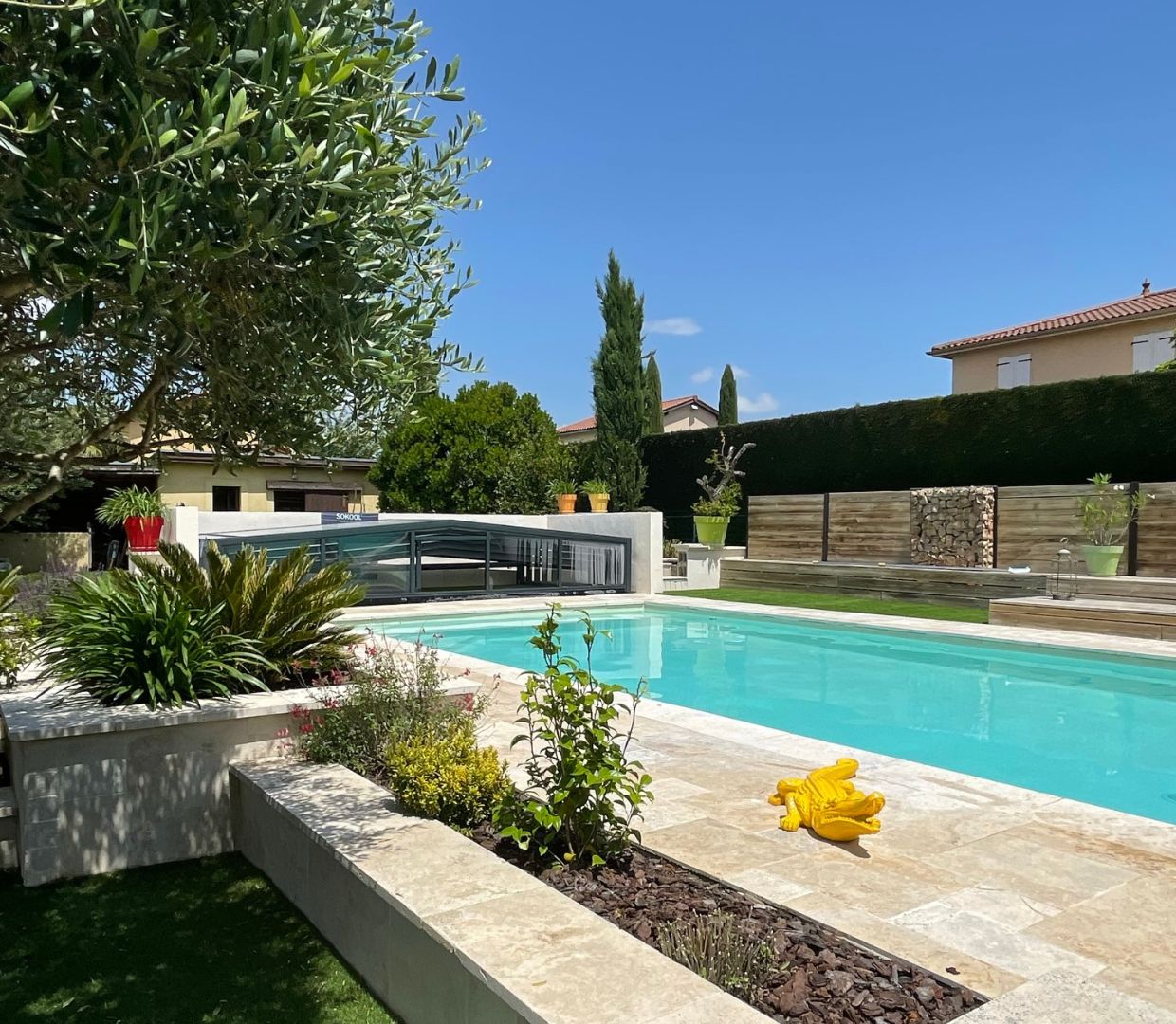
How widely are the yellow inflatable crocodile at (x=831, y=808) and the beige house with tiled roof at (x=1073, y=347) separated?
75.4ft

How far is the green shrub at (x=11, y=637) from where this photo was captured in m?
5.45

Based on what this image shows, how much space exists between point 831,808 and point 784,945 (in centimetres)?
130

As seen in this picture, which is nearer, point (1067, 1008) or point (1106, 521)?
point (1067, 1008)

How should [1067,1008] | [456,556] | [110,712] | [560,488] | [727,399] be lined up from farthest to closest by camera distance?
[727,399]
[560,488]
[456,556]
[110,712]
[1067,1008]

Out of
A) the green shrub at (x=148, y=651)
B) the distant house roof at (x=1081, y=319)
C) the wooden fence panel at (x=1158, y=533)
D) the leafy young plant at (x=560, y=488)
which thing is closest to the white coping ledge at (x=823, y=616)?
the wooden fence panel at (x=1158, y=533)

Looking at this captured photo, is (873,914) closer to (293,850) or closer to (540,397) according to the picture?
(293,850)

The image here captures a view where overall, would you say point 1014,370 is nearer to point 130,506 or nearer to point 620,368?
point 620,368

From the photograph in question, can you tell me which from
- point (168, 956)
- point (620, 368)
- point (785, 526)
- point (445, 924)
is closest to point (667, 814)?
point (445, 924)

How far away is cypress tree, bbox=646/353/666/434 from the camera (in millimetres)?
26328

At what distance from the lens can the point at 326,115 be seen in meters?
2.64

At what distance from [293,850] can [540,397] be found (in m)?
20.4

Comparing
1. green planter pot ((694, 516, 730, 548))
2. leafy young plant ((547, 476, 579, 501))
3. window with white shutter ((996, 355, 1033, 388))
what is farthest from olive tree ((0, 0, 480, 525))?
window with white shutter ((996, 355, 1033, 388))

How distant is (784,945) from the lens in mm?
2885

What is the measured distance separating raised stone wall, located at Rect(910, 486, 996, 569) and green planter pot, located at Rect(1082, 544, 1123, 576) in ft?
7.16
